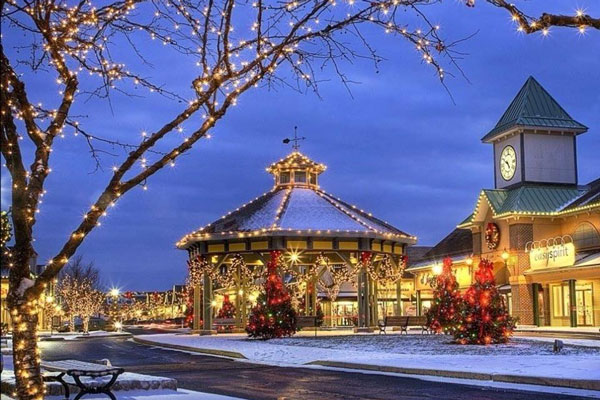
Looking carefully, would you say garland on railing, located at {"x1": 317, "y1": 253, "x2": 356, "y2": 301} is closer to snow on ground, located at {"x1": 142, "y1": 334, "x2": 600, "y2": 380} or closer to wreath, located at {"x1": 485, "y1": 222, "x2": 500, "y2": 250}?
wreath, located at {"x1": 485, "y1": 222, "x2": 500, "y2": 250}

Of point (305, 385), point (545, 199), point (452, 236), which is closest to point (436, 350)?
point (305, 385)

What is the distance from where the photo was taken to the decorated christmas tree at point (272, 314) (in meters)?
34.2

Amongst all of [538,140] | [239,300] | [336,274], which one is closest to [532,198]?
[538,140]

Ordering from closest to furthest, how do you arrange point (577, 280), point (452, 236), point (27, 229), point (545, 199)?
1. point (27, 229)
2. point (577, 280)
3. point (545, 199)
4. point (452, 236)

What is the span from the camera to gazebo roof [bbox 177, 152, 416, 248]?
1553 inches

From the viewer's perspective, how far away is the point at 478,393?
14.1 metres

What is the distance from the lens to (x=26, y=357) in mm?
8367

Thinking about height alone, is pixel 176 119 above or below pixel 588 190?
below

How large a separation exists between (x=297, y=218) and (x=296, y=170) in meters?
4.89

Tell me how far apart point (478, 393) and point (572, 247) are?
101 feet

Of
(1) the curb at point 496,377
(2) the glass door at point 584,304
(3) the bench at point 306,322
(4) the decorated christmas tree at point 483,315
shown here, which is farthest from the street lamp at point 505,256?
(1) the curb at point 496,377

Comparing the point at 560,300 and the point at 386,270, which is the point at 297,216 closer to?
the point at 386,270

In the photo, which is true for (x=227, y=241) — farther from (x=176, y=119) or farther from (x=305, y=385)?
(x=176, y=119)

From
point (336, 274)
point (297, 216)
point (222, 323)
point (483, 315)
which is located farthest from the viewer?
point (336, 274)
